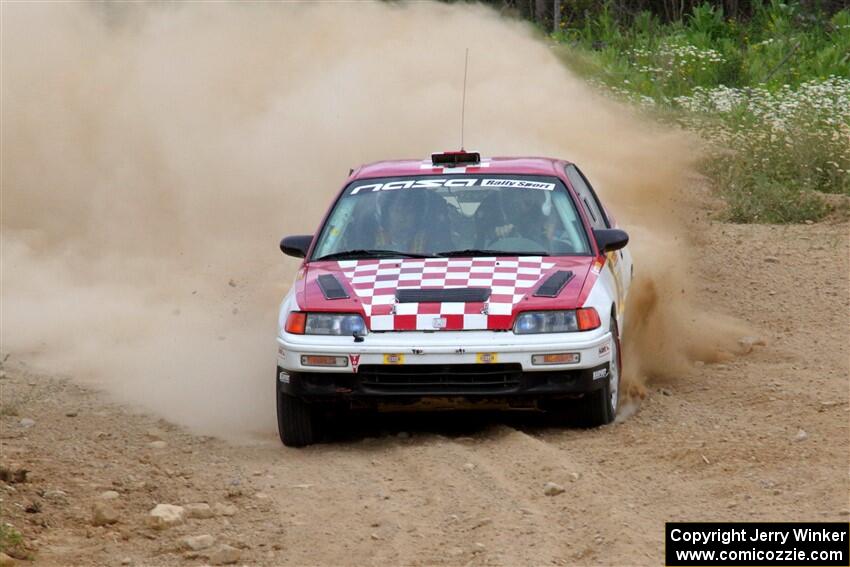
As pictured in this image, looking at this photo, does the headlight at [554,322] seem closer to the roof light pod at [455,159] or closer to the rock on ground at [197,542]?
the roof light pod at [455,159]

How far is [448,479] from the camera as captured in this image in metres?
7.19

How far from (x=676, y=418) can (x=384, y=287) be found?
5.86 ft

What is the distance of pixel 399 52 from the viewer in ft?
60.7

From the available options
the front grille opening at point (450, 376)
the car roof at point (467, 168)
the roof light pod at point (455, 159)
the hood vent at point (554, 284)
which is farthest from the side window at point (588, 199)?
the front grille opening at point (450, 376)

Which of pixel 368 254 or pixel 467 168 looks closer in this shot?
pixel 368 254

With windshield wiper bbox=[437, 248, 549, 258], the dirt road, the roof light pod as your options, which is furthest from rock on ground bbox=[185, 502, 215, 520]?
the roof light pod

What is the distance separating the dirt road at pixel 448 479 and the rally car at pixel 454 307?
284 mm

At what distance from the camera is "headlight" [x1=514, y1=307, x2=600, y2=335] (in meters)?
7.89

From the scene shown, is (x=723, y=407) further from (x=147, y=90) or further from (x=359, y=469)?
(x=147, y=90)

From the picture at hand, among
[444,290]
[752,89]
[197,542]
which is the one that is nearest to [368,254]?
[444,290]

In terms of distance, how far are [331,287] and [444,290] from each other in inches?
25.0

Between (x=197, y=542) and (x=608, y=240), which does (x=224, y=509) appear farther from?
(x=608, y=240)

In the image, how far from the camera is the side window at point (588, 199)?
924 centimetres

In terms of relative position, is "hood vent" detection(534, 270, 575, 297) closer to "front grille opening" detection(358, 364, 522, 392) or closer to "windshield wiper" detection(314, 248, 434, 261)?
"front grille opening" detection(358, 364, 522, 392)
